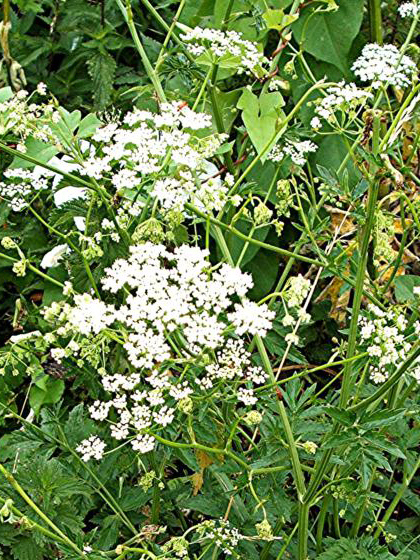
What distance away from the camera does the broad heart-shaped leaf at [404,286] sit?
1645 millimetres

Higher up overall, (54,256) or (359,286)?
(359,286)

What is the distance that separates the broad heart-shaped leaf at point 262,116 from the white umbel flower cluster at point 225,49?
0.18 ft

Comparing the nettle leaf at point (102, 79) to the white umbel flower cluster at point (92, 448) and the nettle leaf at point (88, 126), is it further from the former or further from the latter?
the white umbel flower cluster at point (92, 448)

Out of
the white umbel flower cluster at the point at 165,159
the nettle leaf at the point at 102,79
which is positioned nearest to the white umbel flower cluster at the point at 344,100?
the white umbel flower cluster at the point at 165,159

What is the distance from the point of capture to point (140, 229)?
1.26m

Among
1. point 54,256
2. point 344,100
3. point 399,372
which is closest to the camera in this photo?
point 399,372

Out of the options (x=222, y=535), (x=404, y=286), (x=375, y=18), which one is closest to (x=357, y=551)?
(x=222, y=535)

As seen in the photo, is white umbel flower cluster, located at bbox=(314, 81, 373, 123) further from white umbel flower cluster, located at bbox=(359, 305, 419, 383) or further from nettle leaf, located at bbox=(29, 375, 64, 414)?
nettle leaf, located at bbox=(29, 375, 64, 414)

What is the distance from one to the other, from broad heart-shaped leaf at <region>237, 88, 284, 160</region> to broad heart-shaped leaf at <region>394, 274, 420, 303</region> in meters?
0.40

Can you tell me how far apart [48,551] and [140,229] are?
0.64m

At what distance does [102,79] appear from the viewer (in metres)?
2.26

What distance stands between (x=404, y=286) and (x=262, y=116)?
1.45 ft

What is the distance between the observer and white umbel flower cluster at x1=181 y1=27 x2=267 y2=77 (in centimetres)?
131

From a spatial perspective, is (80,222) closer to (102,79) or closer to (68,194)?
(68,194)
